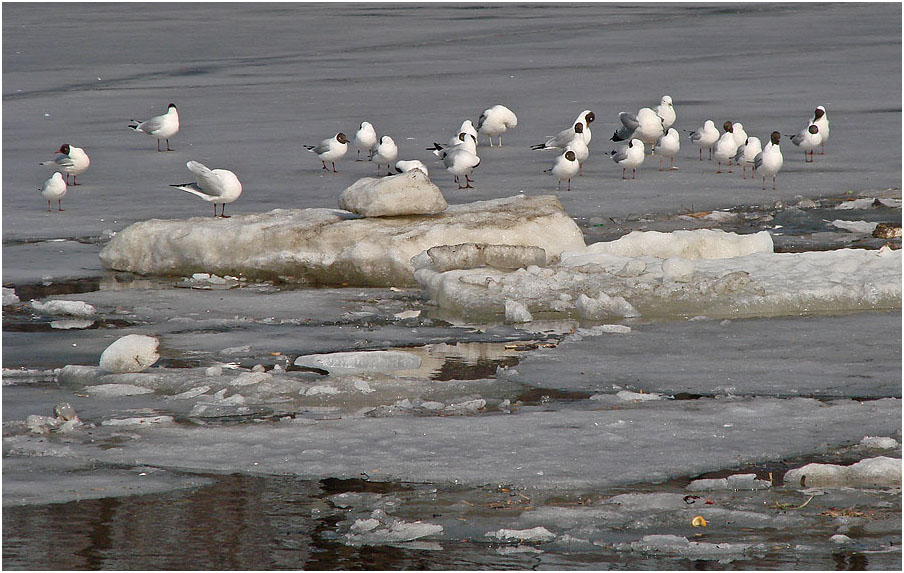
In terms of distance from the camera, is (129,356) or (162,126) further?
(162,126)

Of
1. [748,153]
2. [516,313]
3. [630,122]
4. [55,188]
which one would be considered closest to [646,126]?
[630,122]

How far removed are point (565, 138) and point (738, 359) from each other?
29.1 ft

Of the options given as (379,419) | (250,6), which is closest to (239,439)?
(379,419)

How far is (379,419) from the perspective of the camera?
5.86m

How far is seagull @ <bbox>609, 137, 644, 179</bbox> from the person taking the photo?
573 inches

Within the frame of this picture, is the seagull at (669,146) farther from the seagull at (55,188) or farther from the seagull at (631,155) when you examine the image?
the seagull at (55,188)

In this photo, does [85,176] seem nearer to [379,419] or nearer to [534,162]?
[534,162]

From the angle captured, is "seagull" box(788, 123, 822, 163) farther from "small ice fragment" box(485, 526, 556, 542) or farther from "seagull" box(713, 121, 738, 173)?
"small ice fragment" box(485, 526, 556, 542)

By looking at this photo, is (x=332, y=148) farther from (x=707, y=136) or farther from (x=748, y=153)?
(x=748, y=153)

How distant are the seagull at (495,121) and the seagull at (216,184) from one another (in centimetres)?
658

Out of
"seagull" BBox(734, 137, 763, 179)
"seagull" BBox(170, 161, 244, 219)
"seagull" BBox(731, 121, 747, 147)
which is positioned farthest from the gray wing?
"seagull" BBox(170, 161, 244, 219)

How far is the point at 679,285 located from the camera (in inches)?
325

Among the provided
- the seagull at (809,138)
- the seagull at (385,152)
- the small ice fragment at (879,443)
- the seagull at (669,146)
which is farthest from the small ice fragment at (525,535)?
the seagull at (809,138)

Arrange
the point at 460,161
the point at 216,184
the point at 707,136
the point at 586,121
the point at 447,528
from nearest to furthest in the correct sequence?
the point at 447,528 → the point at 216,184 → the point at 460,161 → the point at 707,136 → the point at 586,121
